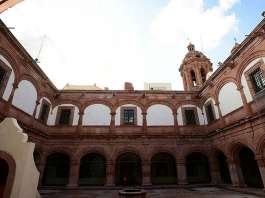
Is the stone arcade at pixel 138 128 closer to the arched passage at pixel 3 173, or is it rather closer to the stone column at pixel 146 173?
the stone column at pixel 146 173

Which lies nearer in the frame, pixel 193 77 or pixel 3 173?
pixel 3 173

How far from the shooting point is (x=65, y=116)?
16203 millimetres

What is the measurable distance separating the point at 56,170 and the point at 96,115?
18.5ft

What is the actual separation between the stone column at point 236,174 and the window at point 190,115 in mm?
4571

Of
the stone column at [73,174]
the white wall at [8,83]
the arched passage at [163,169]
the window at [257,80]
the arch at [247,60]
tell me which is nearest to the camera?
the arch at [247,60]

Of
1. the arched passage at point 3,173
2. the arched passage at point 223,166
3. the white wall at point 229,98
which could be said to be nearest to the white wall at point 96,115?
the arched passage at point 3,173

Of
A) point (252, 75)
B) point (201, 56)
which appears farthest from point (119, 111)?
point (201, 56)

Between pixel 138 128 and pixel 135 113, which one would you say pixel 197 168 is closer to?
pixel 138 128

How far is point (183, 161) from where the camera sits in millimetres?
14703

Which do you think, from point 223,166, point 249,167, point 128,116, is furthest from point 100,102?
point 249,167

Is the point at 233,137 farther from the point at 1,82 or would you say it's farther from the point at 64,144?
the point at 1,82

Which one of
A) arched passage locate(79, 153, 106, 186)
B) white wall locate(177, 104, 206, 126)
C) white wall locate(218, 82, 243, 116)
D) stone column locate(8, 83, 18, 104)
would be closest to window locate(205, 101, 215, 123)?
white wall locate(177, 104, 206, 126)

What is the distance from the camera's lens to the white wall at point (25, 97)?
1186cm

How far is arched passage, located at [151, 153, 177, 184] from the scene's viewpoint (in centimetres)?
1542
